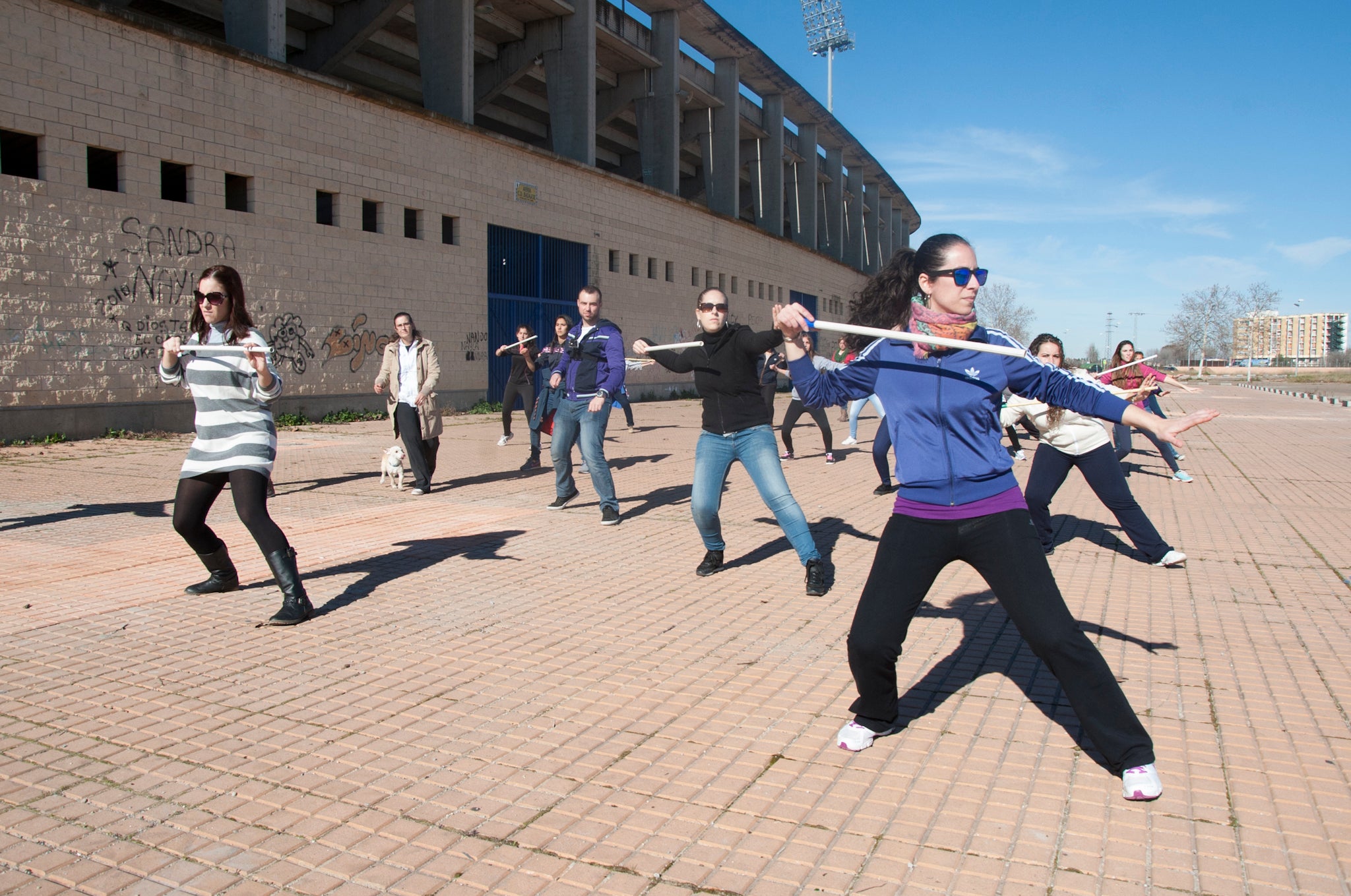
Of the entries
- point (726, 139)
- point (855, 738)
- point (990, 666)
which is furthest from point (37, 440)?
point (726, 139)

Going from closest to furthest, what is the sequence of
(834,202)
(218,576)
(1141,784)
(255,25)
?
(1141,784) < (218,576) < (255,25) < (834,202)

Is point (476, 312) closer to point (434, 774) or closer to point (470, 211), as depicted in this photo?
A: point (470, 211)

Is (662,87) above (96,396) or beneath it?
above

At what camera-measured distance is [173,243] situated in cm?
1559

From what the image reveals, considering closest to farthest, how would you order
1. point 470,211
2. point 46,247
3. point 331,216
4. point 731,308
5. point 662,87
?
point 46,247 → point 331,216 → point 470,211 → point 662,87 → point 731,308

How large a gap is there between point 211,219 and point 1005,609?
16338 millimetres

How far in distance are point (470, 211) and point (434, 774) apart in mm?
20714

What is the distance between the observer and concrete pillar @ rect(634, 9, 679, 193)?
32.0m

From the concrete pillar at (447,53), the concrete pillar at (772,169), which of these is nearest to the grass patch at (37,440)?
the concrete pillar at (447,53)

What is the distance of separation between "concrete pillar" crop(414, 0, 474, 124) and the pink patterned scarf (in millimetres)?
21467

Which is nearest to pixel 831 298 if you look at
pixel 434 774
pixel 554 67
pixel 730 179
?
pixel 730 179

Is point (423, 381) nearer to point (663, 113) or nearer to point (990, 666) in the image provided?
point (990, 666)

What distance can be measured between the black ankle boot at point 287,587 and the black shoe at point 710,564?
8.35 ft

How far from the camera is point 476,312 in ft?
75.0
